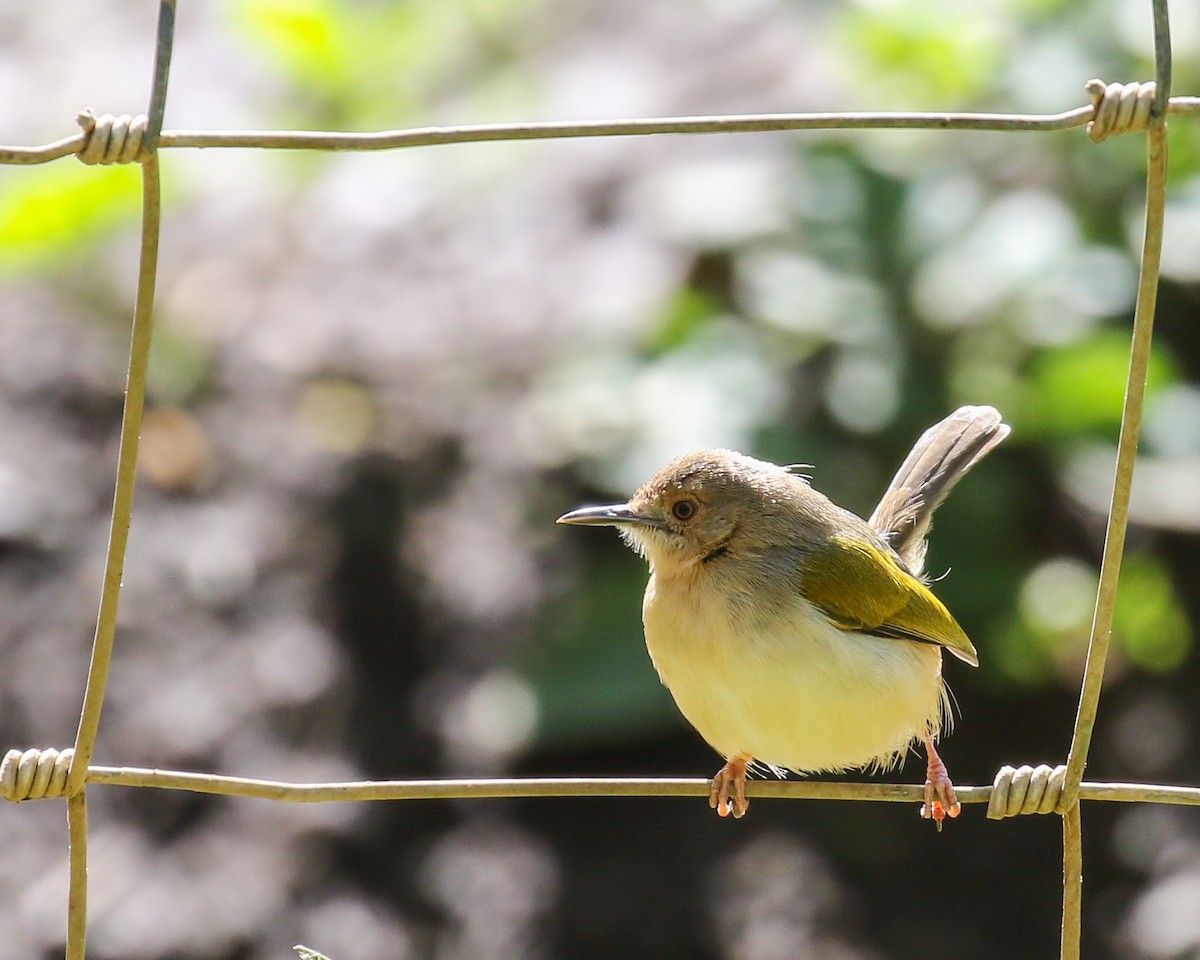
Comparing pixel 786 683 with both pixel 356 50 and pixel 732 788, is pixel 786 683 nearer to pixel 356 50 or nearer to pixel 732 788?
pixel 732 788

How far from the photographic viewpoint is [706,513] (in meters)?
3.78

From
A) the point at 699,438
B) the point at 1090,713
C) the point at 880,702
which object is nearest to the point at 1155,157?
the point at 1090,713

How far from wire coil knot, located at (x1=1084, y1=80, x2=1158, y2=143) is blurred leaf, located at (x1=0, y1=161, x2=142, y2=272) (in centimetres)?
Result: 401

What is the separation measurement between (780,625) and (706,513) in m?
0.50

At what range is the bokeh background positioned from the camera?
5.16 metres

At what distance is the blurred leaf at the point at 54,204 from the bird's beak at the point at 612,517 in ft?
8.68

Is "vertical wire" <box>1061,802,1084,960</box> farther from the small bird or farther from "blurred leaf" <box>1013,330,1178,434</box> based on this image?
"blurred leaf" <box>1013,330,1178,434</box>

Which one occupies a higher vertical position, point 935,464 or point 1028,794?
point 935,464

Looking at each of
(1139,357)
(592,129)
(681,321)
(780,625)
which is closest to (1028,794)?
(1139,357)

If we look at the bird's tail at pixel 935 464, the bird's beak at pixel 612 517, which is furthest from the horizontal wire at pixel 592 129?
the bird's tail at pixel 935 464

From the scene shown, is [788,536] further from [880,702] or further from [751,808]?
[751,808]

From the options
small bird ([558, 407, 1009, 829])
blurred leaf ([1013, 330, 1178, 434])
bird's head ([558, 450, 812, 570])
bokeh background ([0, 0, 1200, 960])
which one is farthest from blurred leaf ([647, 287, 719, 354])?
bird's head ([558, 450, 812, 570])

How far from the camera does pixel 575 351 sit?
20.6 ft

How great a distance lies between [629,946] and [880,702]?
7.32 ft
